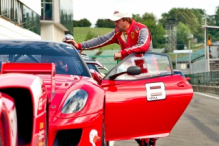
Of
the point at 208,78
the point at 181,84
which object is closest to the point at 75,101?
the point at 181,84

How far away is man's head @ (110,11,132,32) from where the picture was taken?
23.1 ft

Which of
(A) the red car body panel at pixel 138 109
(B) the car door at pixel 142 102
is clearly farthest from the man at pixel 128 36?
(A) the red car body panel at pixel 138 109

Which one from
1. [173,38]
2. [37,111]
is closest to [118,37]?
[37,111]

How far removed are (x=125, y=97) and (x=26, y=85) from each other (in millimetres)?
2756

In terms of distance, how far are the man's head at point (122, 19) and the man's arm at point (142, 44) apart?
0.63 ft

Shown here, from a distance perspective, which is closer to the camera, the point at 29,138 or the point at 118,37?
the point at 29,138

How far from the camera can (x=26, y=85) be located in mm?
3455

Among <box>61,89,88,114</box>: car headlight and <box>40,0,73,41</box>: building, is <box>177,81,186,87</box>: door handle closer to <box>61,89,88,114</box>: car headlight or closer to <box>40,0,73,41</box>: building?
<box>61,89,88,114</box>: car headlight

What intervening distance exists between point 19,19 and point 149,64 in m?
39.8

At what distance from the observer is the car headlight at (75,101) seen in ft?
15.2

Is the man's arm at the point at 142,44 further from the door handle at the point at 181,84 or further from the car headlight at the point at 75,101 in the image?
the car headlight at the point at 75,101

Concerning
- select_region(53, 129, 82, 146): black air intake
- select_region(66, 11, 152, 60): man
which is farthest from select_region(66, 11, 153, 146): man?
select_region(53, 129, 82, 146): black air intake

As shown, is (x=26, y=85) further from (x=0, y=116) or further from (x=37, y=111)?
(x=0, y=116)

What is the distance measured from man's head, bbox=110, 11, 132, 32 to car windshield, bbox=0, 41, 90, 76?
751mm
